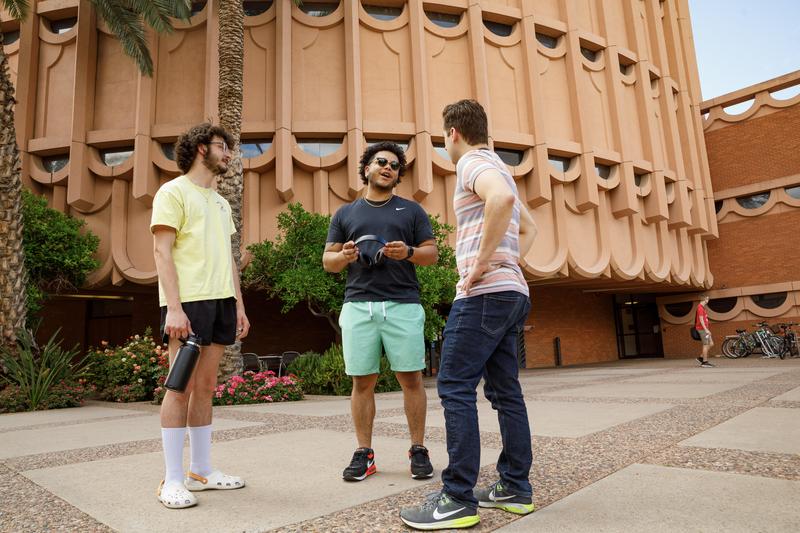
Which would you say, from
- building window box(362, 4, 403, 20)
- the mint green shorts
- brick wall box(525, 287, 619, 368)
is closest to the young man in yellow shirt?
the mint green shorts

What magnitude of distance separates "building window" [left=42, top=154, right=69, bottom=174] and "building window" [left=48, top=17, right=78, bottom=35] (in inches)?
172

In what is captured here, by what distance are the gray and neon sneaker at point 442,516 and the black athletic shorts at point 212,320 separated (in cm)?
126

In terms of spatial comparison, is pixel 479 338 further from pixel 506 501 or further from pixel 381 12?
pixel 381 12

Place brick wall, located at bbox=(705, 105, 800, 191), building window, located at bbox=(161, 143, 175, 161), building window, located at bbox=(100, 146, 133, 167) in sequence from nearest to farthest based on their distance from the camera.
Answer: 1. building window, located at bbox=(161, 143, 175, 161)
2. building window, located at bbox=(100, 146, 133, 167)
3. brick wall, located at bbox=(705, 105, 800, 191)

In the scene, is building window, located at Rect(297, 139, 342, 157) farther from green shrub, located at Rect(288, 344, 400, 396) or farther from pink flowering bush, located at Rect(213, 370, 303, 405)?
pink flowering bush, located at Rect(213, 370, 303, 405)

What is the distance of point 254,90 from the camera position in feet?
51.5

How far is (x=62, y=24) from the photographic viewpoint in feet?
56.4

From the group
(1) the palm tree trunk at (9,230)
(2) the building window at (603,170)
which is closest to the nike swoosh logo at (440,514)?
(1) the palm tree trunk at (9,230)

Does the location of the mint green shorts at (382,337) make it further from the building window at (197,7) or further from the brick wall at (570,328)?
the brick wall at (570,328)

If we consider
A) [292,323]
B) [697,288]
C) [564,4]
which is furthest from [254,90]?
[697,288]

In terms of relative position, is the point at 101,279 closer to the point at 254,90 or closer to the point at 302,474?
the point at 254,90

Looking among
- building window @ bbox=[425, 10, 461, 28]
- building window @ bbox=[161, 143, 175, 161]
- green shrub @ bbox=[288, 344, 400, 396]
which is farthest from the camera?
building window @ bbox=[425, 10, 461, 28]

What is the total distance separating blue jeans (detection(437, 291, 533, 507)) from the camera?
6.95ft

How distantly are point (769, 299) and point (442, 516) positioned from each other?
2453cm
